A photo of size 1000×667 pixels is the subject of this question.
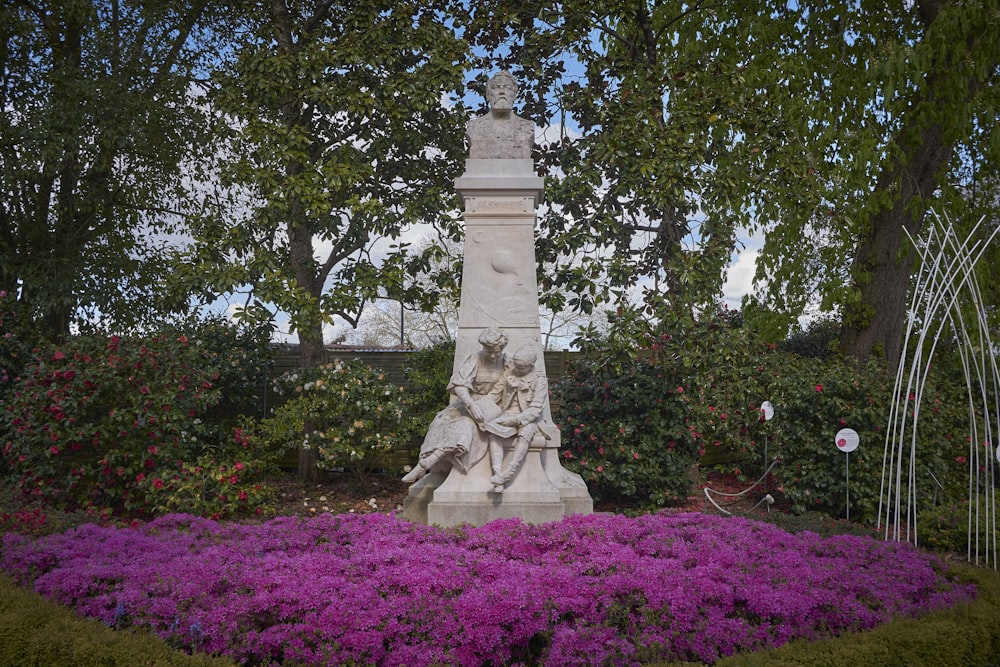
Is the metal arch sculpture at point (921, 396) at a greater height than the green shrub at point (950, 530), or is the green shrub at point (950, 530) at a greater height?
the metal arch sculpture at point (921, 396)

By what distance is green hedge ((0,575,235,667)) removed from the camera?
3.51 m

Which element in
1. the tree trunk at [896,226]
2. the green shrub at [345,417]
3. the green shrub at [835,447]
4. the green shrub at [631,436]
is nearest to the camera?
the green shrub at [835,447]

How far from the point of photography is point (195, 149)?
35.6 ft

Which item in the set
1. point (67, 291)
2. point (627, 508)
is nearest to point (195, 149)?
point (67, 291)

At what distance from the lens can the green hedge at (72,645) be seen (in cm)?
351

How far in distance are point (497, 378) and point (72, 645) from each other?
362 centimetres

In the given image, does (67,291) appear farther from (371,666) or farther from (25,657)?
(371,666)

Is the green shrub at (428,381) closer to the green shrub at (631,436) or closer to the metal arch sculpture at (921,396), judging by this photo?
the green shrub at (631,436)

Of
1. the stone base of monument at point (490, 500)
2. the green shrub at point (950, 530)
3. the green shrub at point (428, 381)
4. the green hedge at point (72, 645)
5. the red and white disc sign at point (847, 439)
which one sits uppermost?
the green shrub at point (428, 381)

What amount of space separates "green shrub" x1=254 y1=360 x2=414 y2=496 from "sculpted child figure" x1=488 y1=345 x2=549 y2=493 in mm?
2587

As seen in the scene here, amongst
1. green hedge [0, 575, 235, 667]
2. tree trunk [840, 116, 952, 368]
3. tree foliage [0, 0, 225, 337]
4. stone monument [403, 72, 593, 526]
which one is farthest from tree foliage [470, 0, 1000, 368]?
green hedge [0, 575, 235, 667]

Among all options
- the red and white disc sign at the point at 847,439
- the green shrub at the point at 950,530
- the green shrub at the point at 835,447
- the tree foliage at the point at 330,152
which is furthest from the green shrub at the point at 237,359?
the green shrub at the point at 950,530

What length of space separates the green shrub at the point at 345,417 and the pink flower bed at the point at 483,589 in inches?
119

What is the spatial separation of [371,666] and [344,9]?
880 cm
